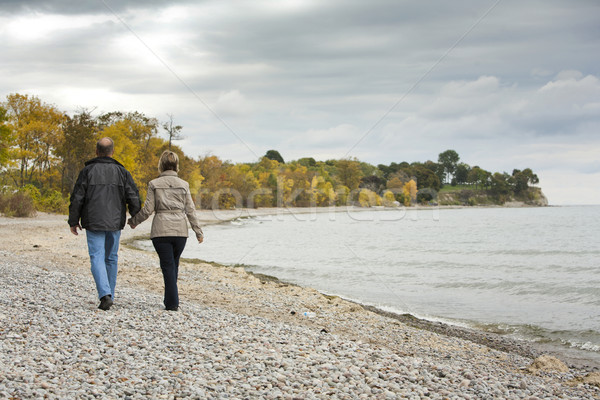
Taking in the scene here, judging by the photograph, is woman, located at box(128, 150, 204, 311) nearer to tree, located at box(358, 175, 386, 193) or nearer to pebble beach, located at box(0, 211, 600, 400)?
pebble beach, located at box(0, 211, 600, 400)

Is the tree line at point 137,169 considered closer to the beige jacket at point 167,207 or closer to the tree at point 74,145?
the tree at point 74,145

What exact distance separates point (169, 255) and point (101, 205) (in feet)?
3.87

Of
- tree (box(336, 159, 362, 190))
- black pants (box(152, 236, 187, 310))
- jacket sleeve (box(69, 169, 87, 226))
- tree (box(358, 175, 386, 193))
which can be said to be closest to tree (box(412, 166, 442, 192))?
tree (box(358, 175, 386, 193))

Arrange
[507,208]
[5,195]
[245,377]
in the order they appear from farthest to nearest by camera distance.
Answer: [507,208] → [5,195] → [245,377]

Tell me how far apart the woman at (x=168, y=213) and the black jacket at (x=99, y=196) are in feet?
1.10

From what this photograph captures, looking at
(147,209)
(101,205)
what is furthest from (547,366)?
(101,205)

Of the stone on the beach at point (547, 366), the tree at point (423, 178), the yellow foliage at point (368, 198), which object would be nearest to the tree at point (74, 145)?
the stone on the beach at point (547, 366)

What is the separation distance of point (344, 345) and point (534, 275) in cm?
1693

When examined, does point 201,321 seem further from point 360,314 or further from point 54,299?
point 360,314

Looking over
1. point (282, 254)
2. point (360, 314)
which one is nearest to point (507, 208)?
point (282, 254)

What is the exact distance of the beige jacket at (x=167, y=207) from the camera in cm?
715

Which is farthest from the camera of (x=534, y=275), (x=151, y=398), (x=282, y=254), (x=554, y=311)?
(x=282, y=254)

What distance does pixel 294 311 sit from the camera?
377 inches

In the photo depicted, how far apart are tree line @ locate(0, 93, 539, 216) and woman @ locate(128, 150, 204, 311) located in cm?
2821
